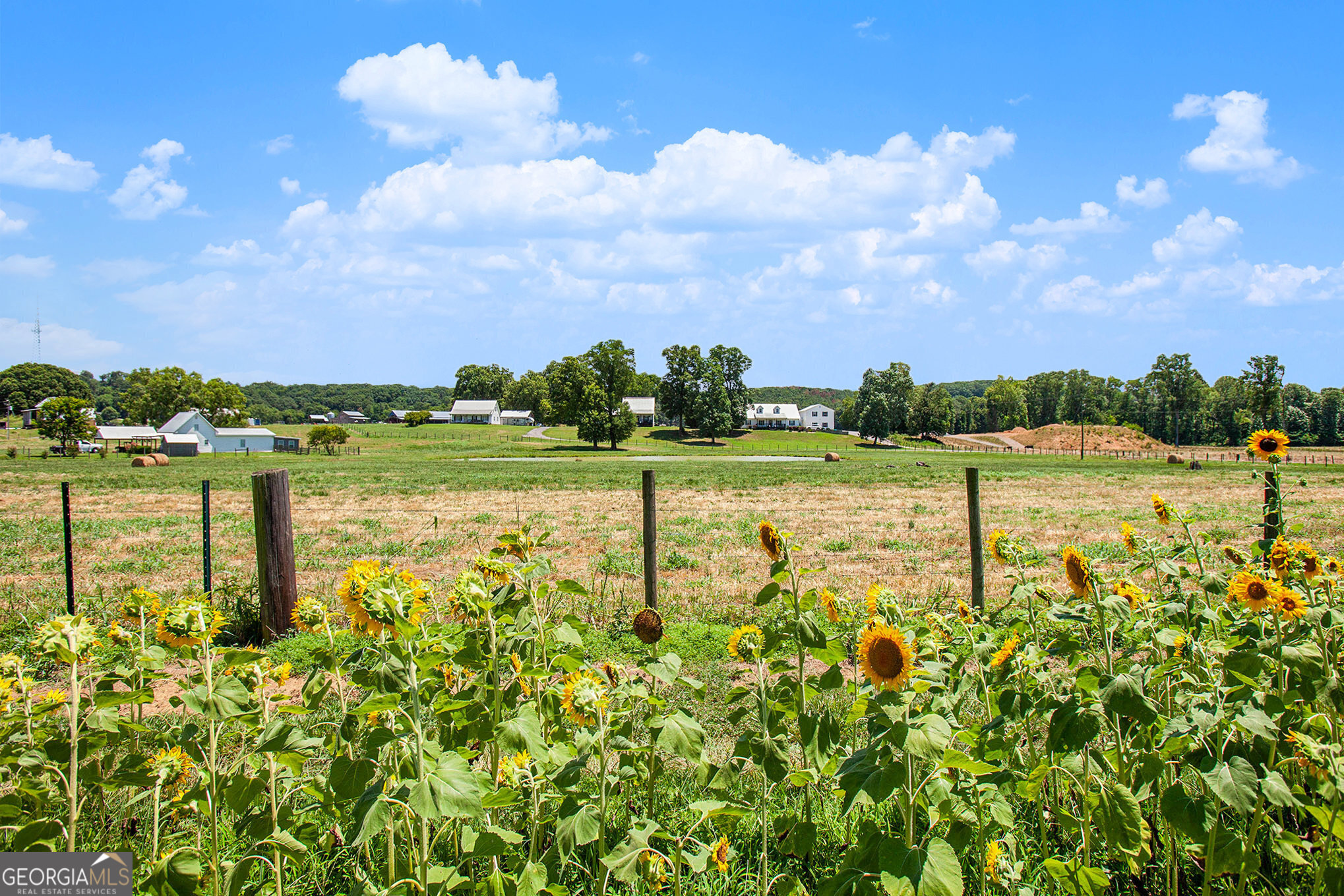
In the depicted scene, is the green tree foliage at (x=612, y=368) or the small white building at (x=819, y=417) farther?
the small white building at (x=819, y=417)

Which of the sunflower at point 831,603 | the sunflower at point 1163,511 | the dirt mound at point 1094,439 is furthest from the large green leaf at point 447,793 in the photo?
the dirt mound at point 1094,439

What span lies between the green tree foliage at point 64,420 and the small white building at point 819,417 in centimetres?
11982

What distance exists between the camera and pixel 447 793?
1.58 m

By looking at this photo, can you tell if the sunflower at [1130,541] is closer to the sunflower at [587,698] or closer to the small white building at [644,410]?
the sunflower at [587,698]

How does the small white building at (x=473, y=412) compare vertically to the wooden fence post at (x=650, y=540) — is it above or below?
above

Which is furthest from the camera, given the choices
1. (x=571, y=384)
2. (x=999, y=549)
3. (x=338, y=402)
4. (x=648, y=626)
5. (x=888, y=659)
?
(x=338, y=402)

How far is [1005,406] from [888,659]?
144950mm

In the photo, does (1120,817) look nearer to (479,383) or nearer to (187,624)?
(187,624)

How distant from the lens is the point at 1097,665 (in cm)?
246

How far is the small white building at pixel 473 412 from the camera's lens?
441 ft

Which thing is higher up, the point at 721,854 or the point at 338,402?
the point at 338,402

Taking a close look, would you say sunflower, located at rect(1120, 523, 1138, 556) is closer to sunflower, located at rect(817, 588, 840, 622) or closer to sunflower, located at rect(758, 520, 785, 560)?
sunflower, located at rect(817, 588, 840, 622)

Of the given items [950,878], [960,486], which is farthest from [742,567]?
[960,486]

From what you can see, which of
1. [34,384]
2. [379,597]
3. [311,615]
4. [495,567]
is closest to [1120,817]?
[495,567]
